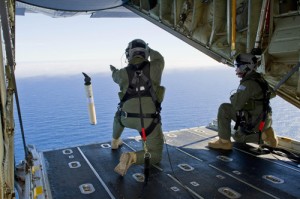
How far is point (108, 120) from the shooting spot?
25.9m

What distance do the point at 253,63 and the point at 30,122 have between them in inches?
980

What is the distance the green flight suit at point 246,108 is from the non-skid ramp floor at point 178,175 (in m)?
0.23

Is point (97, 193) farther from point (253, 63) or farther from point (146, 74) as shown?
point (253, 63)

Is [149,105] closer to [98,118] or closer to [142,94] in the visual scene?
[142,94]

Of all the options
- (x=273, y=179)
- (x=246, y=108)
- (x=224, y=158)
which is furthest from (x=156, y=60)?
(x=273, y=179)

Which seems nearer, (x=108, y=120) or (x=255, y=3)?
(x=255, y=3)

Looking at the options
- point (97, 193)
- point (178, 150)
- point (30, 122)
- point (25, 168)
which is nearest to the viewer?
point (97, 193)

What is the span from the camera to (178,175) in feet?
11.1

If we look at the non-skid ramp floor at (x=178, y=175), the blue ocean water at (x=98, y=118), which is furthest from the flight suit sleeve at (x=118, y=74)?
the blue ocean water at (x=98, y=118)

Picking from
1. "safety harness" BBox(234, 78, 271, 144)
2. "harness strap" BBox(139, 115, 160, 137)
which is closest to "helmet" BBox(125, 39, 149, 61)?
"harness strap" BBox(139, 115, 160, 137)

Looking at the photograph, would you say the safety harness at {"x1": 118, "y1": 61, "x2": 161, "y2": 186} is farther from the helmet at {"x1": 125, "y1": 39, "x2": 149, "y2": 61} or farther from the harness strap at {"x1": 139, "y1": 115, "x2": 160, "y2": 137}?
the helmet at {"x1": 125, "y1": 39, "x2": 149, "y2": 61}

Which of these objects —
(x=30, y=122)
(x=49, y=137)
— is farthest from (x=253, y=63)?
(x=30, y=122)

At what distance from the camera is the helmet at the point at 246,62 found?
12.5ft

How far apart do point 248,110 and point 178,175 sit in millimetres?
1495
